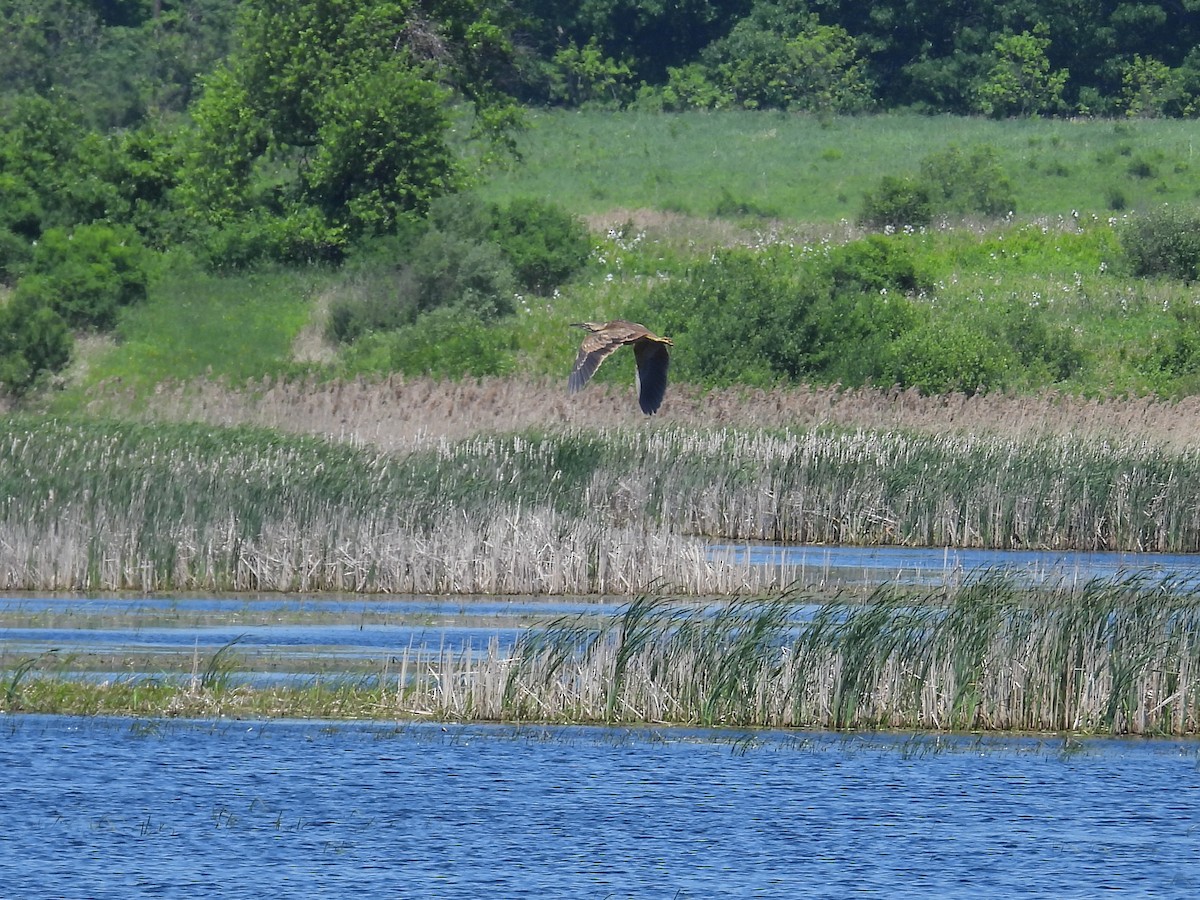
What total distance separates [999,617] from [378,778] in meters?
3.88

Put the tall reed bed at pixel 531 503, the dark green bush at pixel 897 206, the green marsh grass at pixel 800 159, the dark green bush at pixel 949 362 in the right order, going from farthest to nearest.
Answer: the green marsh grass at pixel 800 159 → the dark green bush at pixel 897 206 → the dark green bush at pixel 949 362 → the tall reed bed at pixel 531 503

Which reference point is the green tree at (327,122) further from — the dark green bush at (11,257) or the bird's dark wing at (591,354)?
the bird's dark wing at (591,354)

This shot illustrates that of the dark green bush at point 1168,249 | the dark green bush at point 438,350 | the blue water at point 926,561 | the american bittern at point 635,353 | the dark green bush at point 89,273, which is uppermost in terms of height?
the american bittern at point 635,353

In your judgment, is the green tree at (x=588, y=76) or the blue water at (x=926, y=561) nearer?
the blue water at (x=926, y=561)

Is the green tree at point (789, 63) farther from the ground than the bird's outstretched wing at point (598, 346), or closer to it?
farther from the ground

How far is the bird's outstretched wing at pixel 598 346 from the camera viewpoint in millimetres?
14250

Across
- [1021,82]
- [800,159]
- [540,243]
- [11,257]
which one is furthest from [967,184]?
[11,257]

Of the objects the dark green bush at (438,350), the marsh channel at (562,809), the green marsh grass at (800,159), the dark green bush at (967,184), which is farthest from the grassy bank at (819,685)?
the green marsh grass at (800,159)

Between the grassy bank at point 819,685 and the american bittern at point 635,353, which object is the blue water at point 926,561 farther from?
the grassy bank at point 819,685

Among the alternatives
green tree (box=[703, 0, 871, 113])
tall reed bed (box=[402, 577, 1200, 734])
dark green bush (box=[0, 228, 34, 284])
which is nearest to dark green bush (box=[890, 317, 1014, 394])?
dark green bush (box=[0, 228, 34, 284])

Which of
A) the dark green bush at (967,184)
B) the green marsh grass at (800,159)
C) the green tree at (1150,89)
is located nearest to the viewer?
the dark green bush at (967,184)

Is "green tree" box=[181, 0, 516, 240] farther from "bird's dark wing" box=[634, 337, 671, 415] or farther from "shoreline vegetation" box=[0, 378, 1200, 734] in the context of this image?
"bird's dark wing" box=[634, 337, 671, 415]

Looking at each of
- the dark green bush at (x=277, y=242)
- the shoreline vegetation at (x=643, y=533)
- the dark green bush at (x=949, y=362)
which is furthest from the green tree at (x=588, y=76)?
the shoreline vegetation at (x=643, y=533)

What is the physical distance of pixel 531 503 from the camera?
759 inches
